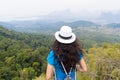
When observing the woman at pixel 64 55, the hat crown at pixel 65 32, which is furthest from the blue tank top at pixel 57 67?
the hat crown at pixel 65 32

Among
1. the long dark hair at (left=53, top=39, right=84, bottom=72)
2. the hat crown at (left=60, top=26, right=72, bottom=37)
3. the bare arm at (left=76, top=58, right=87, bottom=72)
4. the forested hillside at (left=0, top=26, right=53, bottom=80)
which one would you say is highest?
the hat crown at (left=60, top=26, right=72, bottom=37)

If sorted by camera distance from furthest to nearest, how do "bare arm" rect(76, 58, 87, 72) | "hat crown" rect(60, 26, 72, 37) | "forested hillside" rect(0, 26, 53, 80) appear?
1. "forested hillside" rect(0, 26, 53, 80)
2. "bare arm" rect(76, 58, 87, 72)
3. "hat crown" rect(60, 26, 72, 37)

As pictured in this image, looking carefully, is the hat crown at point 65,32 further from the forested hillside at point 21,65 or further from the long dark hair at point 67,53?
the forested hillside at point 21,65

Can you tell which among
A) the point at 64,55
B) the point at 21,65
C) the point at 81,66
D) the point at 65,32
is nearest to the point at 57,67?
the point at 64,55

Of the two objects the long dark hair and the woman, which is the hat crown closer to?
the woman

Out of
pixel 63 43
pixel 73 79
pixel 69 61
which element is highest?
pixel 63 43

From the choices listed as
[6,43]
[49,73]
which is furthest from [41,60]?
[49,73]

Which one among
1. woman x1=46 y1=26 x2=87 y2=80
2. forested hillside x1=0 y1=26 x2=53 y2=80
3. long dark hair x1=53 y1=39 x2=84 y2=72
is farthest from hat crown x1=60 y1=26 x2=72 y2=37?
forested hillside x1=0 y1=26 x2=53 y2=80

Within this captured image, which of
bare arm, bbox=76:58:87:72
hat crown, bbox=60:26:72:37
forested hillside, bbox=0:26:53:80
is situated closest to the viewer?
hat crown, bbox=60:26:72:37

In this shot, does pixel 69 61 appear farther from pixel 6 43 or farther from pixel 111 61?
pixel 6 43

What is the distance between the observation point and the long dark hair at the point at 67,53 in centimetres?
319

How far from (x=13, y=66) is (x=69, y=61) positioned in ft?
94.5

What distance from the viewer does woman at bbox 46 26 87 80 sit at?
3.16m

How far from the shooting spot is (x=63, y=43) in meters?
3.18
